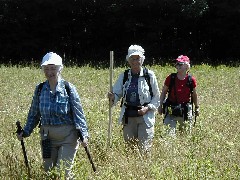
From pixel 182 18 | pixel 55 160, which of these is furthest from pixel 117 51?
pixel 55 160

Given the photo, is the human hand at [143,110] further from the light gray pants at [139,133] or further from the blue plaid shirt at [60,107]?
the blue plaid shirt at [60,107]

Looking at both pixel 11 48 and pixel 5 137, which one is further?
pixel 11 48

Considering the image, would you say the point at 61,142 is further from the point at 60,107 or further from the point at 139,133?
the point at 139,133

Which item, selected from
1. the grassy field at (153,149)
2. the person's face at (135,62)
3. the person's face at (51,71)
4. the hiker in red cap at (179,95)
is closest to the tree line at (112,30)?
the grassy field at (153,149)

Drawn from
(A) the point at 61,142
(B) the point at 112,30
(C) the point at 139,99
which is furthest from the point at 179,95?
(B) the point at 112,30

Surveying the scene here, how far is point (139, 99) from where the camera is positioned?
20.6 feet

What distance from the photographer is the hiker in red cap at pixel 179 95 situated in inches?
278

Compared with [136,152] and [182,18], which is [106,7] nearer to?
[182,18]

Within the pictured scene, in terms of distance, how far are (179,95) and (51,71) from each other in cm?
270

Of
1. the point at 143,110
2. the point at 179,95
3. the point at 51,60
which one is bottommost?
the point at 143,110

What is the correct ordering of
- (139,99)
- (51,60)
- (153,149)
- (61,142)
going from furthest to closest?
(139,99) < (153,149) < (61,142) < (51,60)

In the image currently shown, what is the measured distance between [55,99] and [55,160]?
2.60ft

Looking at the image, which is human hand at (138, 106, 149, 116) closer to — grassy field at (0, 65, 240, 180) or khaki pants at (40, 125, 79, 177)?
grassy field at (0, 65, 240, 180)

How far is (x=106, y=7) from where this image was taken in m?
28.4
